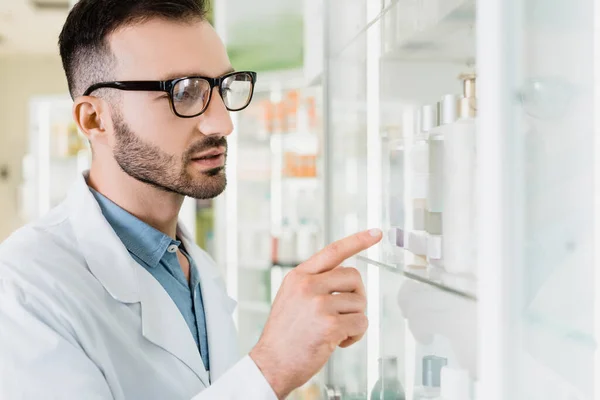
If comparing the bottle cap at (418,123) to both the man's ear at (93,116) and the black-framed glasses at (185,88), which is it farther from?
the man's ear at (93,116)

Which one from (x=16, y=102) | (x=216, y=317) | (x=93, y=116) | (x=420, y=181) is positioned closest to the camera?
(x=420, y=181)

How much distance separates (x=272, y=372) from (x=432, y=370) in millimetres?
249

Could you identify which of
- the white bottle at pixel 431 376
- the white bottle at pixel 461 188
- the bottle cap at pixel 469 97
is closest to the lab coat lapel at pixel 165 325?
the white bottle at pixel 431 376

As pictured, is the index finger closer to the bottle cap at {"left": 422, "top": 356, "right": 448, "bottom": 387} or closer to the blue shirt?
the bottle cap at {"left": 422, "top": 356, "right": 448, "bottom": 387}

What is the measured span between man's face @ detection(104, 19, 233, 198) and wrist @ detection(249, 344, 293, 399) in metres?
0.43

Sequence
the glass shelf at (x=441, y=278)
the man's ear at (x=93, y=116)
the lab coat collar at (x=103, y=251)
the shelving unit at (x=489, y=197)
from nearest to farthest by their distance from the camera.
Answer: the shelving unit at (x=489, y=197)
the glass shelf at (x=441, y=278)
the lab coat collar at (x=103, y=251)
the man's ear at (x=93, y=116)

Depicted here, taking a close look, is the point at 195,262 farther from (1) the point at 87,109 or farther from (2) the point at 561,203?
(2) the point at 561,203

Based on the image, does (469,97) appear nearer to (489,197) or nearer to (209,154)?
(489,197)

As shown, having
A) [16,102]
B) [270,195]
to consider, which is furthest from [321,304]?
[16,102]

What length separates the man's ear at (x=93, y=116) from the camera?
4.22 ft

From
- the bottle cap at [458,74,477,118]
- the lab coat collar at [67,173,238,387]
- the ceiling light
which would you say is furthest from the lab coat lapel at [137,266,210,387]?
the ceiling light

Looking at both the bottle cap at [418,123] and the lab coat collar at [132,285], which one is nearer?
the bottle cap at [418,123]

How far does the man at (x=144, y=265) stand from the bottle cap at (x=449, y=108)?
20cm

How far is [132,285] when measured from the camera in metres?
1.20
